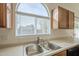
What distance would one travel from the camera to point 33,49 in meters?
1.56

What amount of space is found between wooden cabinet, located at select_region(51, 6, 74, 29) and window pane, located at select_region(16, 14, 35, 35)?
0.82 ft

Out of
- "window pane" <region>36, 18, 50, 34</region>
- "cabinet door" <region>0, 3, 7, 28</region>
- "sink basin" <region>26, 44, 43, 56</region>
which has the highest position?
"cabinet door" <region>0, 3, 7, 28</region>

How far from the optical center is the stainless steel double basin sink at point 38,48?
1558mm

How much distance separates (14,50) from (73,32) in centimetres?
72

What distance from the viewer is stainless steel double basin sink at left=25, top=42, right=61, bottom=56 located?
1.56 m

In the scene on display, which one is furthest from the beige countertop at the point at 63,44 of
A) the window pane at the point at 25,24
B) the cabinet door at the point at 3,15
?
the cabinet door at the point at 3,15

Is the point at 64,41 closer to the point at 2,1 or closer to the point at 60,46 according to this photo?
the point at 60,46

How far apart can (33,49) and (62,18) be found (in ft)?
1.66

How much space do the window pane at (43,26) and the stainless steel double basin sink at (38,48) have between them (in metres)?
0.16

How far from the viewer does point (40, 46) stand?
1573 mm

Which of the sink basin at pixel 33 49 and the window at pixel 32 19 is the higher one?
the window at pixel 32 19

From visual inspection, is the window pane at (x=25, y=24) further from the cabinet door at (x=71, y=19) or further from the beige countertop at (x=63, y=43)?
the cabinet door at (x=71, y=19)

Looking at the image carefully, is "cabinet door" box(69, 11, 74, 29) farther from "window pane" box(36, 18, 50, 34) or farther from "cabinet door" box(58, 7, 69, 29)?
"window pane" box(36, 18, 50, 34)

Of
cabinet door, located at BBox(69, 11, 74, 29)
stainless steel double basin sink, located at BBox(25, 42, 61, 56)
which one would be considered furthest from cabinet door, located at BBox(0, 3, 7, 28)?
cabinet door, located at BBox(69, 11, 74, 29)
